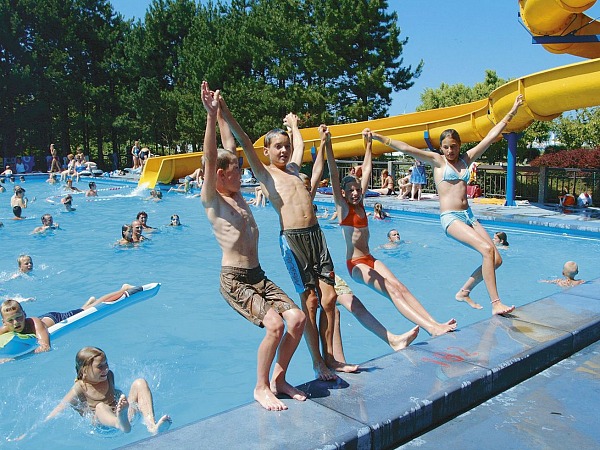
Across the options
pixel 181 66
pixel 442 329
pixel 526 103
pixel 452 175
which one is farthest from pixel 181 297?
pixel 181 66

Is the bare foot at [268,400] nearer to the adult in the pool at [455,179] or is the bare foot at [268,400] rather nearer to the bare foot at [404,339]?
the bare foot at [404,339]

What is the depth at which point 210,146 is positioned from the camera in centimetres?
332

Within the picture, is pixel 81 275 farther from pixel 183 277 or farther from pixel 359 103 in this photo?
pixel 359 103

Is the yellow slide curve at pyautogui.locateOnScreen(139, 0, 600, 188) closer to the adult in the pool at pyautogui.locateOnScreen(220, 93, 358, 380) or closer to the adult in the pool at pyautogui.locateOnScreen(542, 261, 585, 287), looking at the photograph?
the adult in the pool at pyautogui.locateOnScreen(542, 261, 585, 287)

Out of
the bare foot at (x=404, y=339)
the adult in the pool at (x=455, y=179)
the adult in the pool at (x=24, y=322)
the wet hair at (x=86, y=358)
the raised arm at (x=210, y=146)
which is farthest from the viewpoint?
the adult in the pool at (x=24, y=322)

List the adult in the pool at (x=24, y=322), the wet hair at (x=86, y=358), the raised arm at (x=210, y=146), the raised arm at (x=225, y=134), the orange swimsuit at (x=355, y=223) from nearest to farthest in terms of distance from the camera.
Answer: the raised arm at (x=210, y=146), the raised arm at (x=225, y=134), the wet hair at (x=86, y=358), the orange swimsuit at (x=355, y=223), the adult in the pool at (x=24, y=322)

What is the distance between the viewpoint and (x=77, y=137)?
38.0 m

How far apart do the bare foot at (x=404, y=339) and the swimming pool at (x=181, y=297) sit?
145 cm

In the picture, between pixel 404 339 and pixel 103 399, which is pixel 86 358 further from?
pixel 404 339

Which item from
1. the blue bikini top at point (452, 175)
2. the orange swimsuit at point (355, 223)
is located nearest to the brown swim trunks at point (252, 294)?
the orange swimsuit at point (355, 223)

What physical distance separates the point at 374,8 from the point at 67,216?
14.9m

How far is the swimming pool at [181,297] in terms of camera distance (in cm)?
543

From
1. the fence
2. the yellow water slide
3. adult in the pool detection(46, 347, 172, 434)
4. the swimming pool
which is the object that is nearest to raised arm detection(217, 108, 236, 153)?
adult in the pool detection(46, 347, 172, 434)

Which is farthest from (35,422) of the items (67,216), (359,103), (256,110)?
(256,110)
